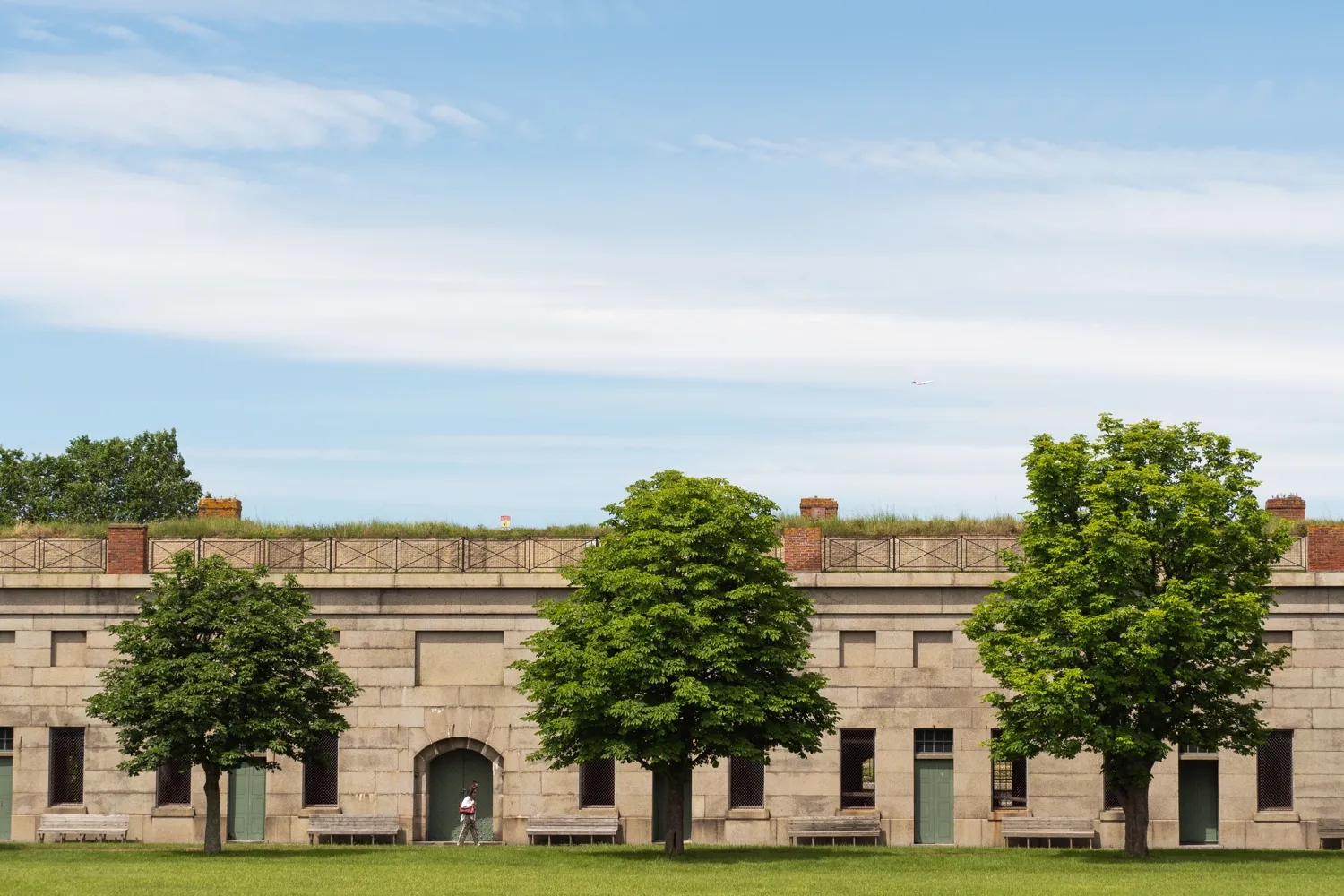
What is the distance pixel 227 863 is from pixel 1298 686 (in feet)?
93.1

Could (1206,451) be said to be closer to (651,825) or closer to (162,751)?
(651,825)

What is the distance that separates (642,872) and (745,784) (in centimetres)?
1205

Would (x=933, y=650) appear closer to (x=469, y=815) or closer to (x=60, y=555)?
(x=469, y=815)

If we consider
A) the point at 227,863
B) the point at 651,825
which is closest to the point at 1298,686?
the point at 651,825

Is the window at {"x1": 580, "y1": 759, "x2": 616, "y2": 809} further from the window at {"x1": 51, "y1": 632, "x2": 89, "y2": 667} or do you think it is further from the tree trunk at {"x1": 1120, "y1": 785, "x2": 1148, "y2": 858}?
the window at {"x1": 51, "y1": 632, "x2": 89, "y2": 667}

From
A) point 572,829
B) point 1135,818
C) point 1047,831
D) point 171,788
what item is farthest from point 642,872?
point 171,788

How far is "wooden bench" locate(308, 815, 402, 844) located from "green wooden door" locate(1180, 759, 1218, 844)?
21.5m

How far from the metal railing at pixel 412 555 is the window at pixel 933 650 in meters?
9.62

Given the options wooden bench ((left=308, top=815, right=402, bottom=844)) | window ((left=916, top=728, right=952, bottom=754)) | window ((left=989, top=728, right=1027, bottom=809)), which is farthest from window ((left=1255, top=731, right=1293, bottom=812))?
wooden bench ((left=308, top=815, right=402, bottom=844))

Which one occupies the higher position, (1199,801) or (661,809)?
(1199,801)

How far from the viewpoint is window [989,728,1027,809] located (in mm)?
49250

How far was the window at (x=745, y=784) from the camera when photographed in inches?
1949

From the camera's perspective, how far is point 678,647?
40.4 metres

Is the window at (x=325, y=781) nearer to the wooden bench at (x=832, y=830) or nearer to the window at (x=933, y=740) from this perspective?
the wooden bench at (x=832, y=830)
